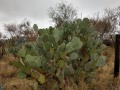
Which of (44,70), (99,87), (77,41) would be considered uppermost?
(77,41)

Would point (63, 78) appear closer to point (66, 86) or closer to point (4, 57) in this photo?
point (66, 86)

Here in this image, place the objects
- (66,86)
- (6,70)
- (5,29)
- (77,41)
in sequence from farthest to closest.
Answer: (5,29)
(6,70)
(66,86)
(77,41)

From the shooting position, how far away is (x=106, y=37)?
23422 millimetres

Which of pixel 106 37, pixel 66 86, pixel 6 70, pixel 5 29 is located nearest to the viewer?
pixel 66 86

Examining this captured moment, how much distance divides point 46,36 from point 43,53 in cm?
35

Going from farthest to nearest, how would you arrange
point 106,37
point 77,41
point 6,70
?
1. point 106,37
2. point 6,70
3. point 77,41

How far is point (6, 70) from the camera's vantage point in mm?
10711

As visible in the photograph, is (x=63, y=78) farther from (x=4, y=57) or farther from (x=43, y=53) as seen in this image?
(x=4, y=57)

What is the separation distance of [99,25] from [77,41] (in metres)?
18.3

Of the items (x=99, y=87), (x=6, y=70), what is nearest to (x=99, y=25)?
(x=6, y=70)

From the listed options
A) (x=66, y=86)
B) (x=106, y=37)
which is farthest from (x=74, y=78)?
(x=106, y=37)

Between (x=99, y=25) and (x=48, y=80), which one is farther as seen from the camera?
(x=99, y=25)

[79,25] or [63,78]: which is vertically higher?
[79,25]

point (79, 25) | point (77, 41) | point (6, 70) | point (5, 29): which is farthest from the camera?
point (5, 29)
